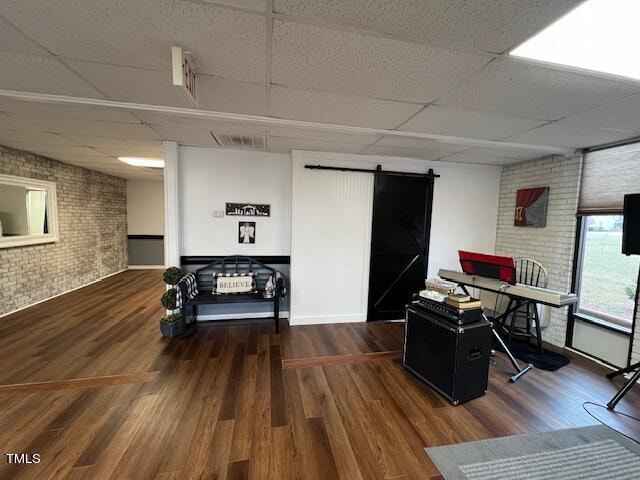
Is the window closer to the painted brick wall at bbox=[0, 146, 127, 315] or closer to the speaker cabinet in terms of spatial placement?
the speaker cabinet

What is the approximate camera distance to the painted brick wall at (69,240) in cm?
407

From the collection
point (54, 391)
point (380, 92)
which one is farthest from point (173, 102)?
point (54, 391)

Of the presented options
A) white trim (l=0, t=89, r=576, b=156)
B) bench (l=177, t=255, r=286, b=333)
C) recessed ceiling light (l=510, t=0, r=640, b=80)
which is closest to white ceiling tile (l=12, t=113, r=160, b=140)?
white trim (l=0, t=89, r=576, b=156)

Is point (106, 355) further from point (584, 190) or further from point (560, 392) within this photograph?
point (584, 190)

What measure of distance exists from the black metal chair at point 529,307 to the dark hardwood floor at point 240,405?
42cm

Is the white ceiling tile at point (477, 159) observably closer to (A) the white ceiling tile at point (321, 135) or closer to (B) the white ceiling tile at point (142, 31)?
(A) the white ceiling tile at point (321, 135)

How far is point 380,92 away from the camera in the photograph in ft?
6.46

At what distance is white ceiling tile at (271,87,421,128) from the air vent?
0.89 m

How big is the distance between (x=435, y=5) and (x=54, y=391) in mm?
3822

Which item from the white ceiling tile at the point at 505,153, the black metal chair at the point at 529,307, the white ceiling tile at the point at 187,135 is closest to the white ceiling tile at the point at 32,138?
the white ceiling tile at the point at 187,135

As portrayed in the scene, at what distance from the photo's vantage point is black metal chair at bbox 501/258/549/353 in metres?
3.15

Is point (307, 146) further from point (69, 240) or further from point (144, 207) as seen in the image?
point (144, 207)

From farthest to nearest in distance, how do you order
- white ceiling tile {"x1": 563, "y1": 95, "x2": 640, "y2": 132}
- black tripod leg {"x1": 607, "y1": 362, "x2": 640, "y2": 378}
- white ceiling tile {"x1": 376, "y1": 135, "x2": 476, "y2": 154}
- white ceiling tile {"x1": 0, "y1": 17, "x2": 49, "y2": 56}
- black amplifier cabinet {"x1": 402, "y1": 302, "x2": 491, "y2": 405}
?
white ceiling tile {"x1": 376, "y1": 135, "x2": 476, "y2": 154} < black tripod leg {"x1": 607, "y1": 362, "x2": 640, "y2": 378} < black amplifier cabinet {"x1": 402, "y1": 302, "x2": 491, "y2": 405} < white ceiling tile {"x1": 563, "y1": 95, "x2": 640, "y2": 132} < white ceiling tile {"x1": 0, "y1": 17, "x2": 49, "y2": 56}

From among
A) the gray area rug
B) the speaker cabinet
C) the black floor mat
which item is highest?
the speaker cabinet
